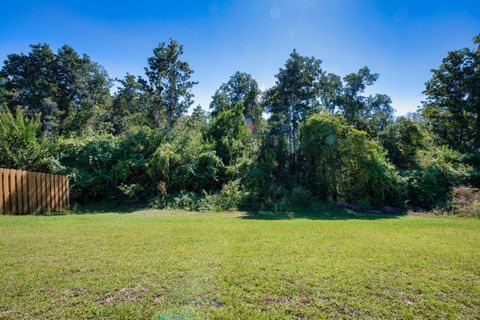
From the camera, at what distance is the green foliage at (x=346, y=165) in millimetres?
11500

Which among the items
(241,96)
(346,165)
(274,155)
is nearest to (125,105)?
(241,96)

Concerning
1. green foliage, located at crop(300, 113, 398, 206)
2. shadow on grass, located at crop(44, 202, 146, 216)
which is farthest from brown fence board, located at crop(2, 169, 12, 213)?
green foliage, located at crop(300, 113, 398, 206)

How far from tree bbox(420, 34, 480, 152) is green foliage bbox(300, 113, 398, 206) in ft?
40.3

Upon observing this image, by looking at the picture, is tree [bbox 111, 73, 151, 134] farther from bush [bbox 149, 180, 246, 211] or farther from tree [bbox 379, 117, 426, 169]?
tree [bbox 379, 117, 426, 169]

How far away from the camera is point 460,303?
251 cm

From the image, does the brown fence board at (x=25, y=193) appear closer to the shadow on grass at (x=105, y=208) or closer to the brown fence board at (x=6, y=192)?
the brown fence board at (x=6, y=192)

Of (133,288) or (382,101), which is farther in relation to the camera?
(382,101)

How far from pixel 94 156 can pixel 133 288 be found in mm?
10322

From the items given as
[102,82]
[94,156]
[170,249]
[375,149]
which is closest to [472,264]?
[170,249]

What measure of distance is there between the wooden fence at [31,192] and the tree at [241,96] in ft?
72.2

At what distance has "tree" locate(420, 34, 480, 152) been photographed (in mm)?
19062

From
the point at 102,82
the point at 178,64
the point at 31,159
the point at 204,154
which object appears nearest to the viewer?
the point at 31,159

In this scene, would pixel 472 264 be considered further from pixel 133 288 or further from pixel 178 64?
pixel 178 64

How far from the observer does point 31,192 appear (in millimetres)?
8438
